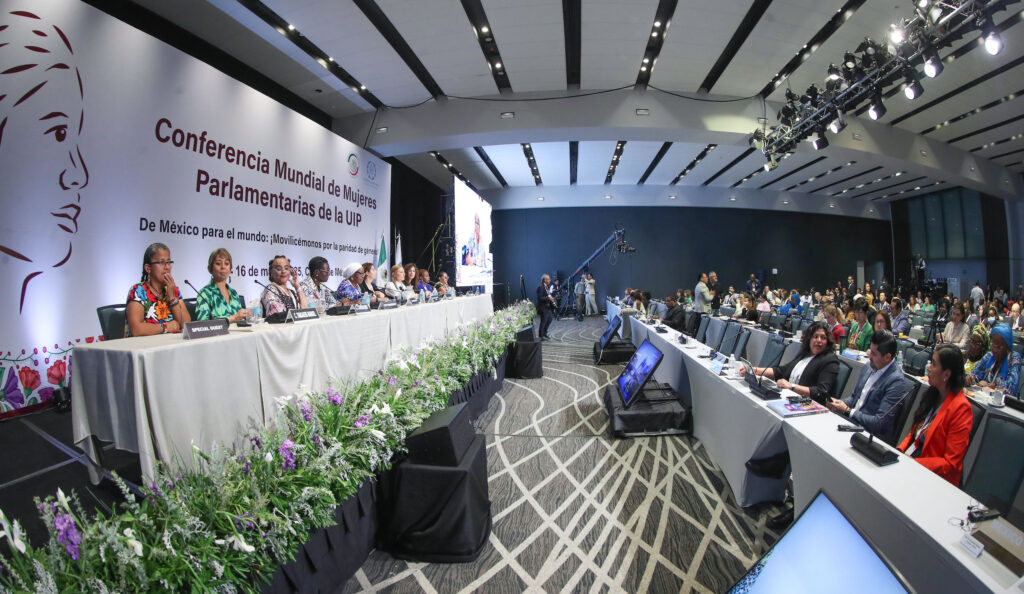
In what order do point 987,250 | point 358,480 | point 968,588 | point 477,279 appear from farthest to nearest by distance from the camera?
1. point 987,250
2. point 477,279
3. point 358,480
4. point 968,588

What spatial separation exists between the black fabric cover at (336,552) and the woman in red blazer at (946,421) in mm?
2382

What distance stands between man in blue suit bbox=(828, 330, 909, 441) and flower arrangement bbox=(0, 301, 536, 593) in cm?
234

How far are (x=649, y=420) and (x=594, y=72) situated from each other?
16.8 ft

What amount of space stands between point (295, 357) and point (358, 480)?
823 mm

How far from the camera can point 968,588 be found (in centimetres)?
92

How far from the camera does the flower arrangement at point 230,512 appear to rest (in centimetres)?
96

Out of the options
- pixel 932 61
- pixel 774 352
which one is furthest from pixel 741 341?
pixel 932 61

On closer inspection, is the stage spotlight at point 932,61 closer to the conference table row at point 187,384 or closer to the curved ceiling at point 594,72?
the curved ceiling at point 594,72

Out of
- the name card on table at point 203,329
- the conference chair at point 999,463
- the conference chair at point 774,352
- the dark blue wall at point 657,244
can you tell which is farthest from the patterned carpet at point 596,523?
the dark blue wall at point 657,244

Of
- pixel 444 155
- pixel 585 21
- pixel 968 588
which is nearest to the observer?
pixel 968 588

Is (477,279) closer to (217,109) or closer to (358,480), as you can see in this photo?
(217,109)

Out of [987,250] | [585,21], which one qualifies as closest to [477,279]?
[585,21]

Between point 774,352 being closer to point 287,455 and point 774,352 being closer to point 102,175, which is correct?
point 287,455

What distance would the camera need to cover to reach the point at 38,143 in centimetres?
290
